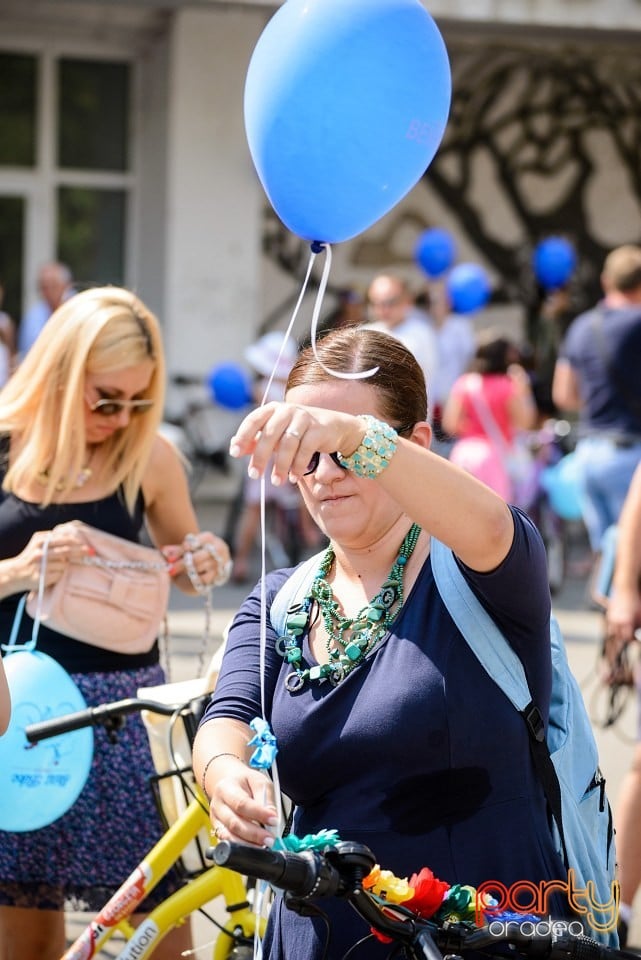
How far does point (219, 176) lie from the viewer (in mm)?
13180

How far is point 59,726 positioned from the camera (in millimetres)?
3178

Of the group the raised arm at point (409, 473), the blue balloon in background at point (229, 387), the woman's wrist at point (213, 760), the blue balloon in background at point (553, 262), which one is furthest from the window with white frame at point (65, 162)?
the raised arm at point (409, 473)

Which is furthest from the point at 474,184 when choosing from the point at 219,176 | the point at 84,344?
the point at 84,344

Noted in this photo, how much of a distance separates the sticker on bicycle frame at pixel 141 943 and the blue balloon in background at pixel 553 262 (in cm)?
1153

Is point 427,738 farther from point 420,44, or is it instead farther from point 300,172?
point 420,44

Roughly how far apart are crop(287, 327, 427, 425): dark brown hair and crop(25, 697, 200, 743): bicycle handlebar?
106 centimetres

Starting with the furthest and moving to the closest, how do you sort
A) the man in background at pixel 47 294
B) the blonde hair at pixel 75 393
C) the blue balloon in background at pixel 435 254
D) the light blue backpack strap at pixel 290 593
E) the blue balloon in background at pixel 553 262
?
the blue balloon in background at pixel 553 262
the blue balloon in background at pixel 435 254
the man in background at pixel 47 294
the blonde hair at pixel 75 393
the light blue backpack strap at pixel 290 593

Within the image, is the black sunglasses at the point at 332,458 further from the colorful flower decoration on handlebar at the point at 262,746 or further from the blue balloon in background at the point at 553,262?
the blue balloon in background at the point at 553,262

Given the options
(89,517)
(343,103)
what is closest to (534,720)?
(343,103)

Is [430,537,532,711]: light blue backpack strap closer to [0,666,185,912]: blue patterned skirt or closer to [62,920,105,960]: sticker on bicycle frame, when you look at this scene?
[62,920,105,960]: sticker on bicycle frame

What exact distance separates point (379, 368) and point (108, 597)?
1494mm

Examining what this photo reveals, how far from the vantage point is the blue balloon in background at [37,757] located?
133 inches

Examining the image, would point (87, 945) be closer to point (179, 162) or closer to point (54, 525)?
point (54, 525)

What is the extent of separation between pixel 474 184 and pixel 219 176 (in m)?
3.20
